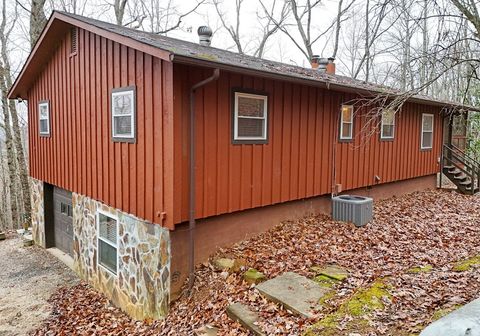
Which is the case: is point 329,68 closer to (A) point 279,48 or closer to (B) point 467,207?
(B) point 467,207

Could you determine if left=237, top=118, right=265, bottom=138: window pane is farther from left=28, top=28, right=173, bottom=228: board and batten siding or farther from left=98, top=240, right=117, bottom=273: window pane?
left=98, top=240, right=117, bottom=273: window pane

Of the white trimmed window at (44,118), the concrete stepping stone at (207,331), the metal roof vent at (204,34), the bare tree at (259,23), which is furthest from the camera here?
the bare tree at (259,23)

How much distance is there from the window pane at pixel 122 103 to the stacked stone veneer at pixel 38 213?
17.8ft

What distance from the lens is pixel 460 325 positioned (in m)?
2.34

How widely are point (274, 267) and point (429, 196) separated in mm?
7980

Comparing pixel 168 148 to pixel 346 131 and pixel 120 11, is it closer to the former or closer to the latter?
pixel 346 131

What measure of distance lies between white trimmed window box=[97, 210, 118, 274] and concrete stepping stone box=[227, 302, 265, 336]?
10.6 ft

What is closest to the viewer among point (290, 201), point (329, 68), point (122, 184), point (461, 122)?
point (122, 184)

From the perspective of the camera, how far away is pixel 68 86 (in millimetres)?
8086

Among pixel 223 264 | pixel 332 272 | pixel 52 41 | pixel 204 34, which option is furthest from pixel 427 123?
pixel 52 41

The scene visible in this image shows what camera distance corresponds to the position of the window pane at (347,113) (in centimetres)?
876

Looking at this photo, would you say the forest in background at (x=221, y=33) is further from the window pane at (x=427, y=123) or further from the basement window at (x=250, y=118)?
the basement window at (x=250, y=118)

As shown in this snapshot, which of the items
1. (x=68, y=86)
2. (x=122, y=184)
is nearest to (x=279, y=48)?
(x=68, y=86)

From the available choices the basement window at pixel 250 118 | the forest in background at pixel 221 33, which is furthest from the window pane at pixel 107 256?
the forest in background at pixel 221 33
